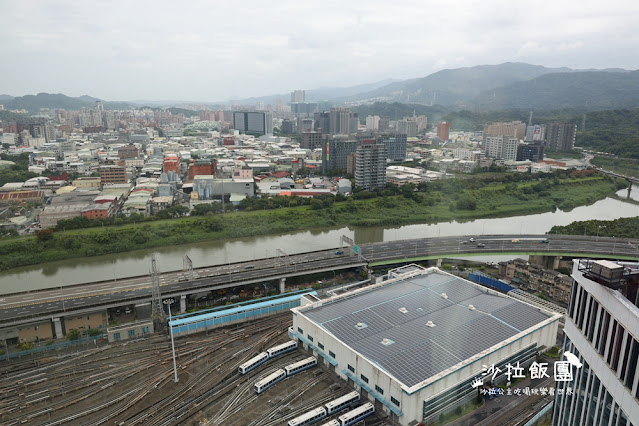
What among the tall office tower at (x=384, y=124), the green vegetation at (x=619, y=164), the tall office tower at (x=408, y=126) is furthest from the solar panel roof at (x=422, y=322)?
the tall office tower at (x=384, y=124)

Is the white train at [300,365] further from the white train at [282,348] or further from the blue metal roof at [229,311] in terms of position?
the blue metal roof at [229,311]

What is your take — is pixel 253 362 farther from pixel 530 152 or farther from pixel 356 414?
pixel 530 152

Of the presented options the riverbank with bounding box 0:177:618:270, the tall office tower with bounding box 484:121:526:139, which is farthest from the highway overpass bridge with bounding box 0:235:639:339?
the tall office tower with bounding box 484:121:526:139

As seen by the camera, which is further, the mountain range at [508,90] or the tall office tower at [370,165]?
the tall office tower at [370,165]

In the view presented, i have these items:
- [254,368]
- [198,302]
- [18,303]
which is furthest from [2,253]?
[254,368]

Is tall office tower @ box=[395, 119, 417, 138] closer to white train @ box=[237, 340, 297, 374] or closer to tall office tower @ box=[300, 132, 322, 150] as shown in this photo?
tall office tower @ box=[300, 132, 322, 150]

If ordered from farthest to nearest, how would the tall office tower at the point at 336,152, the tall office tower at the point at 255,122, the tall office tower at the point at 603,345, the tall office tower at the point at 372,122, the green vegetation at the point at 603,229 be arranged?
the tall office tower at the point at 255,122
the tall office tower at the point at 372,122
the tall office tower at the point at 336,152
the green vegetation at the point at 603,229
the tall office tower at the point at 603,345
